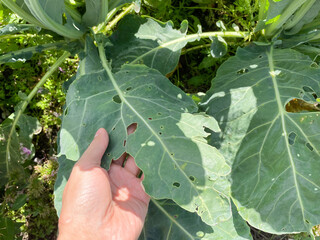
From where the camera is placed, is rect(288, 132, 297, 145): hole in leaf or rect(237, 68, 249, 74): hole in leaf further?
rect(237, 68, 249, 74): hole in leaf

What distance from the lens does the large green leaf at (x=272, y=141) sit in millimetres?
1536

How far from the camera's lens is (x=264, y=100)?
1.68m

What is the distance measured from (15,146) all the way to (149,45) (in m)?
1.34

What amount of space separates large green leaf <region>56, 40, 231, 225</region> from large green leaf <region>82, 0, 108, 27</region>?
0.32 m

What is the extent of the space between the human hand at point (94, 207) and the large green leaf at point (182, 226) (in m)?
0.13

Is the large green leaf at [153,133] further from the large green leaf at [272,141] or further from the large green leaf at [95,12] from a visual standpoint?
the large green leaf at [95,12]

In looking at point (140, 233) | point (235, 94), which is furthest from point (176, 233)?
point (235, 94)

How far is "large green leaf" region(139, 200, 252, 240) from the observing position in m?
1.72

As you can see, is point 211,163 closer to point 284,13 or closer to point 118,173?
point 118,173

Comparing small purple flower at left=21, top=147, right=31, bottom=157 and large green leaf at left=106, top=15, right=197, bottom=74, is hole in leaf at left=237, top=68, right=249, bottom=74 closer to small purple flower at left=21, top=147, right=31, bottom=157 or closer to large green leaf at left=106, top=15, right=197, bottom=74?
large green leaf at left=106, top=15, right=197, bottom=74

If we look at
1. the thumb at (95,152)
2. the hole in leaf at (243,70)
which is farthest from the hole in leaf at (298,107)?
the thumb at (95,152)

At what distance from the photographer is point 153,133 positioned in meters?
1.50

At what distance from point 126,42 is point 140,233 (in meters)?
1.17

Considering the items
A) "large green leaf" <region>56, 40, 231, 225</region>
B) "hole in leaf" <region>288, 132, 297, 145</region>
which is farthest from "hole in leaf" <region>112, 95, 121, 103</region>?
"hole in leaf" <region>288, 132, 297, 145</region>
